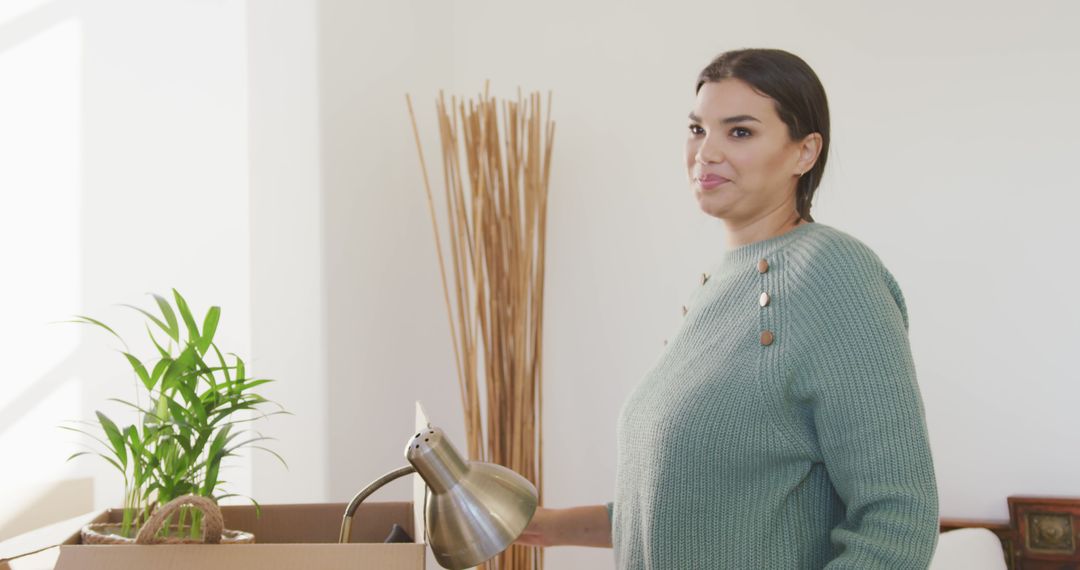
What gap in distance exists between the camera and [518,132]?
3.08 meters

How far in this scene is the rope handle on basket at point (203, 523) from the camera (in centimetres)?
116

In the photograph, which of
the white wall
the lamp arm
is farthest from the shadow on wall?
the lamp arm

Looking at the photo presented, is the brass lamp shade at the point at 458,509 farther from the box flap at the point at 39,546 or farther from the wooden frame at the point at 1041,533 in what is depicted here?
the wooden frame at the point at 1041,533

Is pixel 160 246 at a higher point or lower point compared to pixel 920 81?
lower

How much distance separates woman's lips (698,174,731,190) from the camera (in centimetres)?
128

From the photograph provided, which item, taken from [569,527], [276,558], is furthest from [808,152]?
[276,558]

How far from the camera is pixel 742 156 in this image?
1267 mm

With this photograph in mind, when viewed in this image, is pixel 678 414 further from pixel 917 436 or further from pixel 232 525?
pixel 232 525

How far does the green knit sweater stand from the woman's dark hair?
0.14 meters

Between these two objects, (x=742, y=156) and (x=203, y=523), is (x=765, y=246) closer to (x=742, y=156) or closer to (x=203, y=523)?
(x=742, y=156)

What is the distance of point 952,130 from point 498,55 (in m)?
1.38

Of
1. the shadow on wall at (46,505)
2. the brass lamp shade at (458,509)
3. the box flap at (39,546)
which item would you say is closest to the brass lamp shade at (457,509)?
the brass lamp shade at (458,509)

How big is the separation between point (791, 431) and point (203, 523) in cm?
69

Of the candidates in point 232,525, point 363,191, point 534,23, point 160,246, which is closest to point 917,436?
point 232,525
